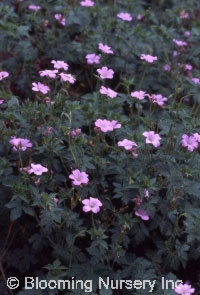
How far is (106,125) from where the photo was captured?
9.05ft

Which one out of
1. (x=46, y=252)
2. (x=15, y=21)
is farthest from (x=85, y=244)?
(x=15, y=21)

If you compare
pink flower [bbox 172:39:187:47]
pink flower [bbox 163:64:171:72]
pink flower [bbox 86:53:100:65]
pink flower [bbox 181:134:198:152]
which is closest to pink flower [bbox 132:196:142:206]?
pink flower [bbox 181:134:198:152]

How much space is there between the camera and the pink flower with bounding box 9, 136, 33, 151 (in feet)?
8.61

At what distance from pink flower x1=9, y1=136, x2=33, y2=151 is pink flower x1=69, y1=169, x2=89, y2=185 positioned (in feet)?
1.07

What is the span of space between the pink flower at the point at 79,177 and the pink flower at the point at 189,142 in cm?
58

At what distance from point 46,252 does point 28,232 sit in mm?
169

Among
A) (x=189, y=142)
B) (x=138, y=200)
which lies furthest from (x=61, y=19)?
(x=138, y=200)

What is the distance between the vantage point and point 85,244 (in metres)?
2.90

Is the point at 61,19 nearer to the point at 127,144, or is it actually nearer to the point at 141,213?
the point at 127,144

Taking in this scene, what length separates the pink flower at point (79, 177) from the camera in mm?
2537

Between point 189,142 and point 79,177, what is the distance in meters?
0.64

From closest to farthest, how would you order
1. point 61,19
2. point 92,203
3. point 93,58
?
point 92,203, point 93,58, point 61,19

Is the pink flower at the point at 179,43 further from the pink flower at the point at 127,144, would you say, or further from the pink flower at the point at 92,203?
the pink flower at the point at 92,203

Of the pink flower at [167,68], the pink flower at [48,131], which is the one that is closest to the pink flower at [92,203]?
the pink flower at [48,131]
